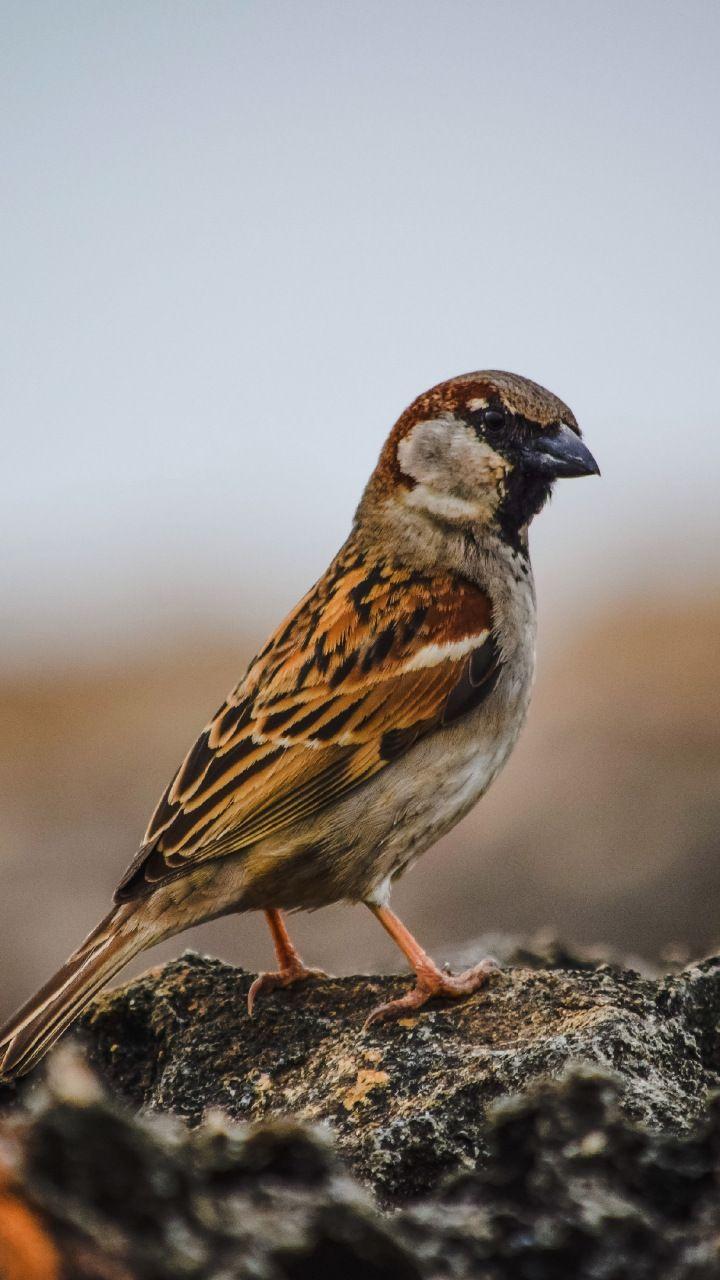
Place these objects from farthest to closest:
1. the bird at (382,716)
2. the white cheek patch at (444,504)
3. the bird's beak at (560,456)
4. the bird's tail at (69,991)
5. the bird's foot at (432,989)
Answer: the white cheek patch at (444,504), the bird's beak at (560,456), the bird at (382,716), the bird's foot at (432,989), the bird's tail at (69,991)

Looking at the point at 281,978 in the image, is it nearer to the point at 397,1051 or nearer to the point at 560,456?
the point at 397,1051

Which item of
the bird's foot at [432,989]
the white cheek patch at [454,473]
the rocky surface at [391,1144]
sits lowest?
the bird's foot at [432,989]

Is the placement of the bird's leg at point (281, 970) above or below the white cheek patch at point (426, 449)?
below

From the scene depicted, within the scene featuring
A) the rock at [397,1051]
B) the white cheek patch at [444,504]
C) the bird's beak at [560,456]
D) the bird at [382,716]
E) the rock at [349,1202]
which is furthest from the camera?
the white cheek patch at [444,504]

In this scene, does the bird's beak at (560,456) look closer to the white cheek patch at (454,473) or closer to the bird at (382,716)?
the bird at (382,716)

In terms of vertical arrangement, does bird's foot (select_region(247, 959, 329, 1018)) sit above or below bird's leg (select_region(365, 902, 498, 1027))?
above

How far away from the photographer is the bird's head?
16.1 ft

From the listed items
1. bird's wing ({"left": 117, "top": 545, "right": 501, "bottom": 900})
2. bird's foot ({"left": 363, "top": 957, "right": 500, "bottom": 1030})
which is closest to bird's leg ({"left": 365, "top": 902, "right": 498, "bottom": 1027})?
bird's foot ({"left": 363, "top": 957, "right": 500, "bottom": 1030})

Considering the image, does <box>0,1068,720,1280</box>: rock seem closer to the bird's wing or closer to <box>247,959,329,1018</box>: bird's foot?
<box>247,959,329,1018</box>: bird's foot

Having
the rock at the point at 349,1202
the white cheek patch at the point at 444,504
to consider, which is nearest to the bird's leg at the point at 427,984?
the rock at the point at 349,1202

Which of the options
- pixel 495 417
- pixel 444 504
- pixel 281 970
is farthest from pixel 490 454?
pixel 281 970

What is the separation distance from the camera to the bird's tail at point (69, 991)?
332 cm

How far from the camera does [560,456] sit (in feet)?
16.0

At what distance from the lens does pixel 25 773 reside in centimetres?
1063
